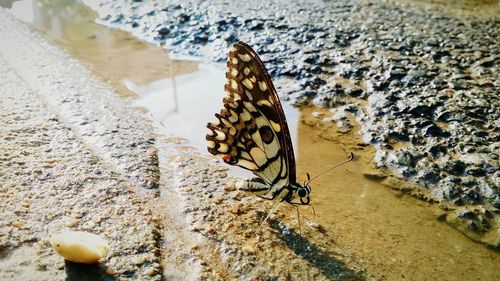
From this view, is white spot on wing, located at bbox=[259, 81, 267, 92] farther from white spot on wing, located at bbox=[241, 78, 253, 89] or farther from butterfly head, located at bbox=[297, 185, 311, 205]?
butterfly head, located at bbox=[297, 185, 311, 205]

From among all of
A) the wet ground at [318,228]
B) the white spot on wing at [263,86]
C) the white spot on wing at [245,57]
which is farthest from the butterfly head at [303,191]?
the white spot on wing at [245,57]

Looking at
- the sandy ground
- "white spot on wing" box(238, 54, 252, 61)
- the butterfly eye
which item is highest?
"white spot on wing" box(238, 54, 252, 61)

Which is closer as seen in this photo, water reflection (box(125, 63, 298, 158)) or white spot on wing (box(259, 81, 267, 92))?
white spot on wing (box(259, 81, 267, 92))

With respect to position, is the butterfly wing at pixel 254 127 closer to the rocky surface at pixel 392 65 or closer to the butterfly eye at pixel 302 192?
the butterfly eye at pixel 302 192

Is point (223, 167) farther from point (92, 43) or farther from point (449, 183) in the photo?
point (92, 43)

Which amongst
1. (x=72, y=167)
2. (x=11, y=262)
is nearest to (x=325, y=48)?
(x=72, y=167)

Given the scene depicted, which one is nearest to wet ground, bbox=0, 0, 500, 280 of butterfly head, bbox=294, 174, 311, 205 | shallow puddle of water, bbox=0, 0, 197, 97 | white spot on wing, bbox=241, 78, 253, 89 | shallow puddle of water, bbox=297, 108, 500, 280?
shallow puddle of water, bbox=297, 108, 500, 280
